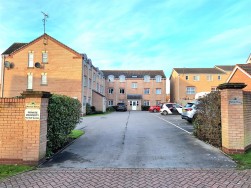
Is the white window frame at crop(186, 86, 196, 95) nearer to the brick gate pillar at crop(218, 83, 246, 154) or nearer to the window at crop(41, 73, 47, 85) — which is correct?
the window at crop(41, 73, 47, 85)

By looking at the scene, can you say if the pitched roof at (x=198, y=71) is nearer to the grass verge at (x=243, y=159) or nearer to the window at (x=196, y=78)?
the window at (x=196, y=78)

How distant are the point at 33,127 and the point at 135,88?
5448 centimetres

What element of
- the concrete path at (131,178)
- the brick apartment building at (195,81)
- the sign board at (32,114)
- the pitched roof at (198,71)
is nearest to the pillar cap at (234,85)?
the concrete path at (131,178)

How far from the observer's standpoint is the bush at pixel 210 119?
9.48 m

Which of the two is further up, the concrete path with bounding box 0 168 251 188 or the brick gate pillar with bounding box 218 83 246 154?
the brick gate pillar with bounding box 218 83 246 154

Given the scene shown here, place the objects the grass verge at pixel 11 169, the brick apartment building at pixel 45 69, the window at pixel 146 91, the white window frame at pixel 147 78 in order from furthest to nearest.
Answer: the white window frame at pixel 147 78
the window at pixel 146 91
the brick apartment building at pixel 45 69
the grass verge at pixel 11 169

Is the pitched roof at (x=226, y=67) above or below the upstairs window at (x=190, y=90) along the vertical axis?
above

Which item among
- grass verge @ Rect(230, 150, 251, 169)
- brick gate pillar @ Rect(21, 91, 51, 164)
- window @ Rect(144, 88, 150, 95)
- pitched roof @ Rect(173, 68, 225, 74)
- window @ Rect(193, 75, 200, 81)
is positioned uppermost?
pitched roof @ Rect(173, 68, 225, 74)

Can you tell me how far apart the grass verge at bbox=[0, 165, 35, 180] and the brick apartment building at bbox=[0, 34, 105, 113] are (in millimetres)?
27686

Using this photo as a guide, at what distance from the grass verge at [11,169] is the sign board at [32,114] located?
1.39 meters

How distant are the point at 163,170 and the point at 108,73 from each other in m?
57.6

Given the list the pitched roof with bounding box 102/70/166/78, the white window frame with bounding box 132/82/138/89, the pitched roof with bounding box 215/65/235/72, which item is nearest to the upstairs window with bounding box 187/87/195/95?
the pitched roof with bounding box 102/70/166/78

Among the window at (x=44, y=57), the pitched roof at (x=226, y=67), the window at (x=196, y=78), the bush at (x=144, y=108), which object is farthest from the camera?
the pitched roof at (x=226, y=67)

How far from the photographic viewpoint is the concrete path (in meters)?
5.38
